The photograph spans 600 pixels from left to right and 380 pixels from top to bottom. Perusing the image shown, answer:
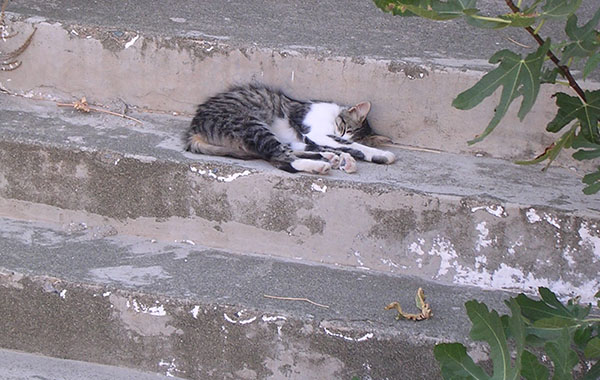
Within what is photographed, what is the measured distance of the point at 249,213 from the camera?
2982mm

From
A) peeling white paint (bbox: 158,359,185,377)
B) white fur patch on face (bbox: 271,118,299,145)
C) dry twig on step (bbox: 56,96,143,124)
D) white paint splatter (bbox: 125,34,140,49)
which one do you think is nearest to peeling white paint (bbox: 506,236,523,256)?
peeling white paint (bbox: 158,359,185,377)

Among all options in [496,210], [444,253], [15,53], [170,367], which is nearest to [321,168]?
[444,253]

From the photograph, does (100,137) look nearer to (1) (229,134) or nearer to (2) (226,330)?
(1) (229,134)

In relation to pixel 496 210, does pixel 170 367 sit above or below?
below

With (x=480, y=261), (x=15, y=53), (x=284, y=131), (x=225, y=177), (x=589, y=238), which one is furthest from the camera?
(x=284, y=131)

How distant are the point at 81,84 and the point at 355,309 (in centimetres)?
187

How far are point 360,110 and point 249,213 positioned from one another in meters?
0.84

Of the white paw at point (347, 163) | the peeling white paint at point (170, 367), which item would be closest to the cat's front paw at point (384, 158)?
the white paw at point (347, 163)

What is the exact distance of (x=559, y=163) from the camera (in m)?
3.35

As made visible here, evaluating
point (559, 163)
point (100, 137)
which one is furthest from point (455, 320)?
point (100, 137)

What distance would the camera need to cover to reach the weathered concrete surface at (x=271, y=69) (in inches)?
135

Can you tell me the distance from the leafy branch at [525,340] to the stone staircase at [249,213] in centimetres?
56

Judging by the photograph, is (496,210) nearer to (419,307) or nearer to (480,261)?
(480,261)

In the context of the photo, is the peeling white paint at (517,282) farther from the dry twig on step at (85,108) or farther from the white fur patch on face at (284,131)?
the dry twig on step at (85,108)
